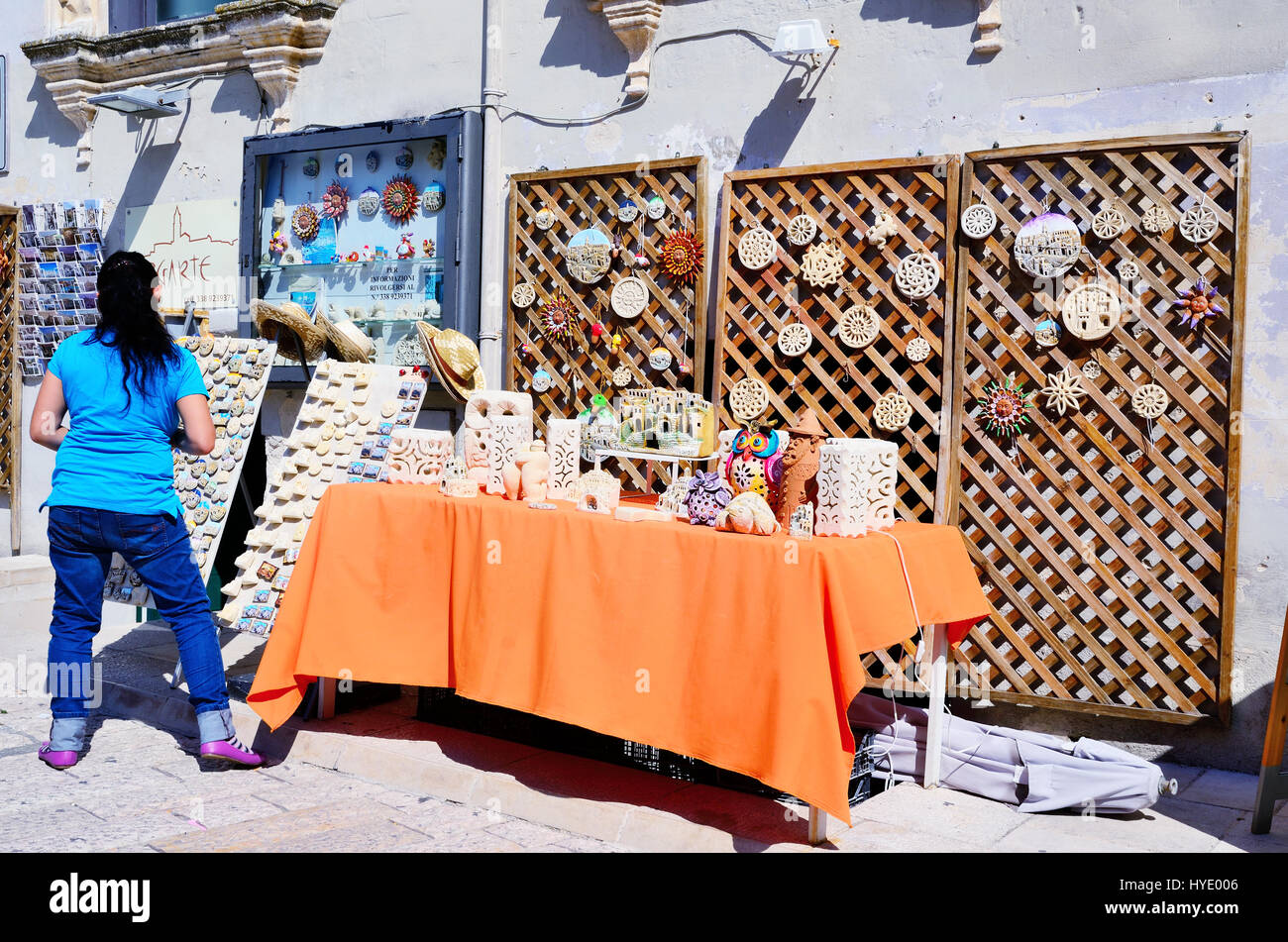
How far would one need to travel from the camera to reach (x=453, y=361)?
4.61m

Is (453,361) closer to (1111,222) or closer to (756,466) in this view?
(756,466)

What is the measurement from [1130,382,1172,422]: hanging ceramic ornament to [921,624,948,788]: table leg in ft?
3.62

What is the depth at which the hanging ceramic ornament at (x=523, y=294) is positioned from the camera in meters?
5.36

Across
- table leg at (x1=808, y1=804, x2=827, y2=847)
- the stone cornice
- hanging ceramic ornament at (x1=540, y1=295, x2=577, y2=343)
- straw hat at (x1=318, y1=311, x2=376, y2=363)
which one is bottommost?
table leg at (x1=808, y1=804, x2=827, y2=847)

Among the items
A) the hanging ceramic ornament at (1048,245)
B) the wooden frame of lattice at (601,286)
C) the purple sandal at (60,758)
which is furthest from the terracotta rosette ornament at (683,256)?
the purple sandal at (60,758)

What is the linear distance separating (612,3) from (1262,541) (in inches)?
136

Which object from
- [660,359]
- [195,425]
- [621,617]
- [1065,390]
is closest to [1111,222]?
[1065,390]

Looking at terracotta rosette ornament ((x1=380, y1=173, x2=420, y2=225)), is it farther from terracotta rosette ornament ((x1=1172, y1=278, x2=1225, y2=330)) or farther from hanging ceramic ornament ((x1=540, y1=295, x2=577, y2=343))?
terracotta rosette ornament ((x1=1172, y1=278, x2=1225, y2=330))

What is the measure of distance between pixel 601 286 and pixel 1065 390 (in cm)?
209

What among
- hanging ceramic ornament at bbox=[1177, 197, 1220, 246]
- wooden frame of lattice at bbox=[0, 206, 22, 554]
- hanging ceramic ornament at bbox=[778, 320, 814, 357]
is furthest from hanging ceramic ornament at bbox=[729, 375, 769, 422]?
wooden frame of lattice at bbox=[0, 206, 22, 554]

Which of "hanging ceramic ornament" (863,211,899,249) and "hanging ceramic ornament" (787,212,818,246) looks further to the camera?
"hanging ceramic ornament" (787,212,818,246)

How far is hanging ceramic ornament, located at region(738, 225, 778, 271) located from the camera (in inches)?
183

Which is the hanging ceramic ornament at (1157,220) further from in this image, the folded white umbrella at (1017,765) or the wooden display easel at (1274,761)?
the folded white umbrella at (1017,765)

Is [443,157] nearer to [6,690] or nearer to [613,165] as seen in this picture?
[613,165]
